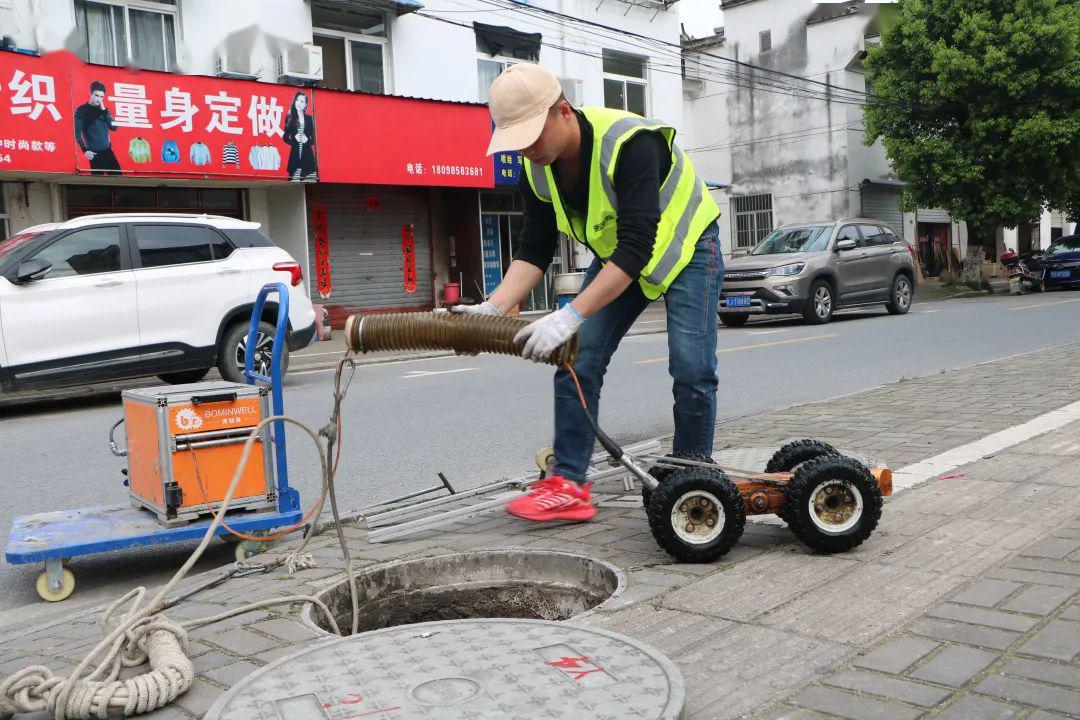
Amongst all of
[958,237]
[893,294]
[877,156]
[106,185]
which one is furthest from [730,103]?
[106,185]

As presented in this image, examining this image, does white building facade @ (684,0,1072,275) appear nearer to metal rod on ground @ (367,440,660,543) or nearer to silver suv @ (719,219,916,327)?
silver suv @ (719,219,916,327)

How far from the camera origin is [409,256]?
19.5 m

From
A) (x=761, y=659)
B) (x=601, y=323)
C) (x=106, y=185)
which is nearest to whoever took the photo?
(x=761, y=659)

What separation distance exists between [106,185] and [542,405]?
33.3 feet

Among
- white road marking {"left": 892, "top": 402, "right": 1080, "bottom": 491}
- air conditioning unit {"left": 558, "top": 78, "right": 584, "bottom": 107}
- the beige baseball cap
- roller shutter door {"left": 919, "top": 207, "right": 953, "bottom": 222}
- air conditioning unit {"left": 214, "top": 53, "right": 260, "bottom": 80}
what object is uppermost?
air conditioning unit {"left": 558, "top": 78, "right": 584, "bottom": 107}

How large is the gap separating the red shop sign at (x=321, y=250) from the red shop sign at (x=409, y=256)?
184 cm

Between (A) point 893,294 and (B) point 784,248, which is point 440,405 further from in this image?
(A) point 893,294

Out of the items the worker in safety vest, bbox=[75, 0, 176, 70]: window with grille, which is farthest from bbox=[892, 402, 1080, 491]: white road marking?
bbox=[75, 0, 176, 70]: window with grille

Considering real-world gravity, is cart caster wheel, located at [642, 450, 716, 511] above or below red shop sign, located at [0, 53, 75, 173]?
below

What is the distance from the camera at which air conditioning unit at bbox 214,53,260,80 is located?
15742mm

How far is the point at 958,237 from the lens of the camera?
37.1 meters

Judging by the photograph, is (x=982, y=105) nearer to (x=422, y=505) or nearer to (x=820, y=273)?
(x=820, y=273)

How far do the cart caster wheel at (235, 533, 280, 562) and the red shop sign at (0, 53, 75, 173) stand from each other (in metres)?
11.2

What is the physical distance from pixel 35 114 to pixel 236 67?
3.54 m
